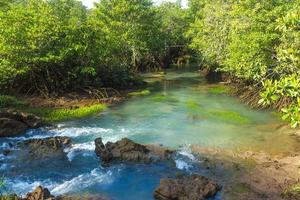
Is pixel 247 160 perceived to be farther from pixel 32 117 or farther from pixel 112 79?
pixel 112 79

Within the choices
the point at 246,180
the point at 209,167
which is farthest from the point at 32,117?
the point at 246,180

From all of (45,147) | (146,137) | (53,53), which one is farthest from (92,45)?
(45,147)

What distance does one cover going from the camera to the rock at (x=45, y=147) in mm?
15625

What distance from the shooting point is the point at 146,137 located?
60.7ft

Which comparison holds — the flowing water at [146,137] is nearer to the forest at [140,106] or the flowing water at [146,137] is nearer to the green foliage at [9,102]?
the forest at [140,106]

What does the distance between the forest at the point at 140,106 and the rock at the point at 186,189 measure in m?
0.05

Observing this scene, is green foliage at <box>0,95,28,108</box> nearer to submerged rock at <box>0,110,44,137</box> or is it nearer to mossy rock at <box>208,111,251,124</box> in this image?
submerged rock at <box>0,110,44,137</box>

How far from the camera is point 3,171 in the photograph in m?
14.1

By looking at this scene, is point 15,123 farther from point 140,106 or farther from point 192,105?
point 192,105

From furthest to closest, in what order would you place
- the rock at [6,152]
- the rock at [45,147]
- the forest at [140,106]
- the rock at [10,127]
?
the rock at [10,127]
the rock at [6,152]
the rock at [45,147]
the forest at [140,106]

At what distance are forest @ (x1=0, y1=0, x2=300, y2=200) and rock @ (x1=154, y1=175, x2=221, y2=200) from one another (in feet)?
0.17

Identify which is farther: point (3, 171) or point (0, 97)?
point (0, 97)

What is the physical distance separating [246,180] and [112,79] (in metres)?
20.0

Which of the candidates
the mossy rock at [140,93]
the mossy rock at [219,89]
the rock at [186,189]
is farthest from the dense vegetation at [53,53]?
the rock at [186,189]
